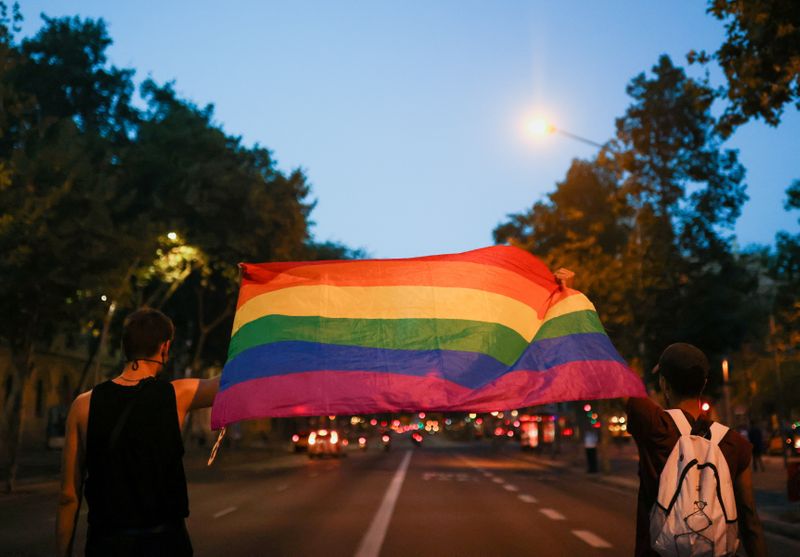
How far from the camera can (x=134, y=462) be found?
4.03m

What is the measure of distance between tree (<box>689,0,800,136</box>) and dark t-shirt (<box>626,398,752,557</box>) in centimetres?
1086

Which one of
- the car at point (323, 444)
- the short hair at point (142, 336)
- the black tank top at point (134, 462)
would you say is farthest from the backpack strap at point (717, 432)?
the car at point (323, 444)

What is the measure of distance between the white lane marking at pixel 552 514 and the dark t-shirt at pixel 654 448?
44.8 ft

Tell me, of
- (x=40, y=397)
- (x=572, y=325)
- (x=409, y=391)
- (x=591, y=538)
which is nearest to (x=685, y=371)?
(x=572, y=325)

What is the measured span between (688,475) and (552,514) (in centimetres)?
1483

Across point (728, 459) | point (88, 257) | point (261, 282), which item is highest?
point (88, 257)

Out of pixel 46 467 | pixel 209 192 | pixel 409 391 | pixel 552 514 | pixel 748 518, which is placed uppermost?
pixel 209 192

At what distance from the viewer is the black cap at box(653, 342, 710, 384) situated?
4.39 meters

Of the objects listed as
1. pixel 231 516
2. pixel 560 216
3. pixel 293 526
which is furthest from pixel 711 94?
pixel 560 216

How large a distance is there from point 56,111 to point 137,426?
3825 cm

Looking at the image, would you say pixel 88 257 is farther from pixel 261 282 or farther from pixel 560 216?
pixel 560 216

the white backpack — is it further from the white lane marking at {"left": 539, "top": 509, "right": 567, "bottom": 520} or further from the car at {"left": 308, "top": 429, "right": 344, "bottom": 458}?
the car at {"left": 308, "top": 429, "right": 344, "bottom": 458}

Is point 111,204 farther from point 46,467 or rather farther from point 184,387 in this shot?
point 184,387

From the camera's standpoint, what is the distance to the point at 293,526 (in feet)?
51.8
